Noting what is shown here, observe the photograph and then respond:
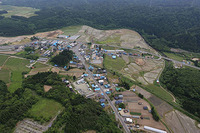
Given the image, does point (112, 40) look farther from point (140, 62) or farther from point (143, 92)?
point (143, 92)

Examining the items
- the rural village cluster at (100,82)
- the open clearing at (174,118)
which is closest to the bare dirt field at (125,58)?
the rural village cluster at (100,82)

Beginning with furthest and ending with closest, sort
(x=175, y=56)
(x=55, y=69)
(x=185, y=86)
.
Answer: (x=175, y=56) → (x=55, y=69) → (x=185, y=86)

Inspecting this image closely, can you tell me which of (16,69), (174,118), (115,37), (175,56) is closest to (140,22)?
(115,37)

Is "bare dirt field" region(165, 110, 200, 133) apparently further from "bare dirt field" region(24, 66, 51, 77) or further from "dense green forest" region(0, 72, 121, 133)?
"bare dirt field" region(24, 66, 51, 77)

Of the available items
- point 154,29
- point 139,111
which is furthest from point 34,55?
point 154,29

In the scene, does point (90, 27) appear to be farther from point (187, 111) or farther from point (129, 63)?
point (187, 111)
